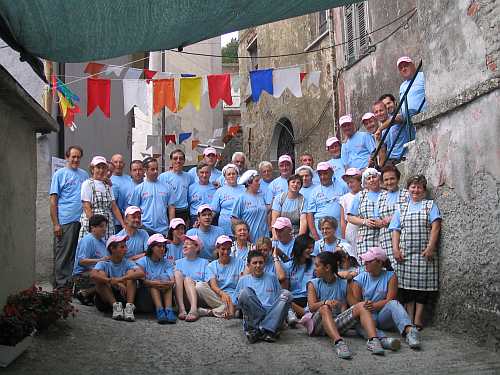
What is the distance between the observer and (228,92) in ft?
35.4

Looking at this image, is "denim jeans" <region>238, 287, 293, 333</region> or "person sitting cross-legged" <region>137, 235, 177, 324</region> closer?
→ "denim jeans" <region>238, 287, 293, 333</region>

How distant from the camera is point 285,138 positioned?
17578mm

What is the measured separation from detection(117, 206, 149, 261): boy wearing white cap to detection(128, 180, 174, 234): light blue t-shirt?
1.06 feet

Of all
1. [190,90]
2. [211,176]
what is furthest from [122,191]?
[190,90]

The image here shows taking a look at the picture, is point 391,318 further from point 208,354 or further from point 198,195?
point 198,195

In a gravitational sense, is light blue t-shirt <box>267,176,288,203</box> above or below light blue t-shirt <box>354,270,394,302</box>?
above

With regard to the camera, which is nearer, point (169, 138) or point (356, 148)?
point (356, 148)

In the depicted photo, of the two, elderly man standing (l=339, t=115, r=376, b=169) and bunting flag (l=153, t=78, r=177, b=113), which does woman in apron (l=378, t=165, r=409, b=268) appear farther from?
bunting flag (l=153, t=78, r=177, b=113)

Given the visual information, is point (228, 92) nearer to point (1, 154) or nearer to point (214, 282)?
point (214, 282)

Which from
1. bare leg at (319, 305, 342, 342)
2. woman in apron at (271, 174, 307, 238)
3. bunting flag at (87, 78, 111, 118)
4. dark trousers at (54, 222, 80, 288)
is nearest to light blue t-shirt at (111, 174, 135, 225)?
dark trousers at (54, 222, 80, 288)

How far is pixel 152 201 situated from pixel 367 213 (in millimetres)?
2547

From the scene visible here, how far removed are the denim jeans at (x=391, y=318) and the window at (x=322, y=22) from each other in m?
9.40

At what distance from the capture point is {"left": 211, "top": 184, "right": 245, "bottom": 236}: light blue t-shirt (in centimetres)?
748

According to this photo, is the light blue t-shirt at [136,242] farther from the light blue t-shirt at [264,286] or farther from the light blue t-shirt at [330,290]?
the light blue t-shirt at [330,290]
